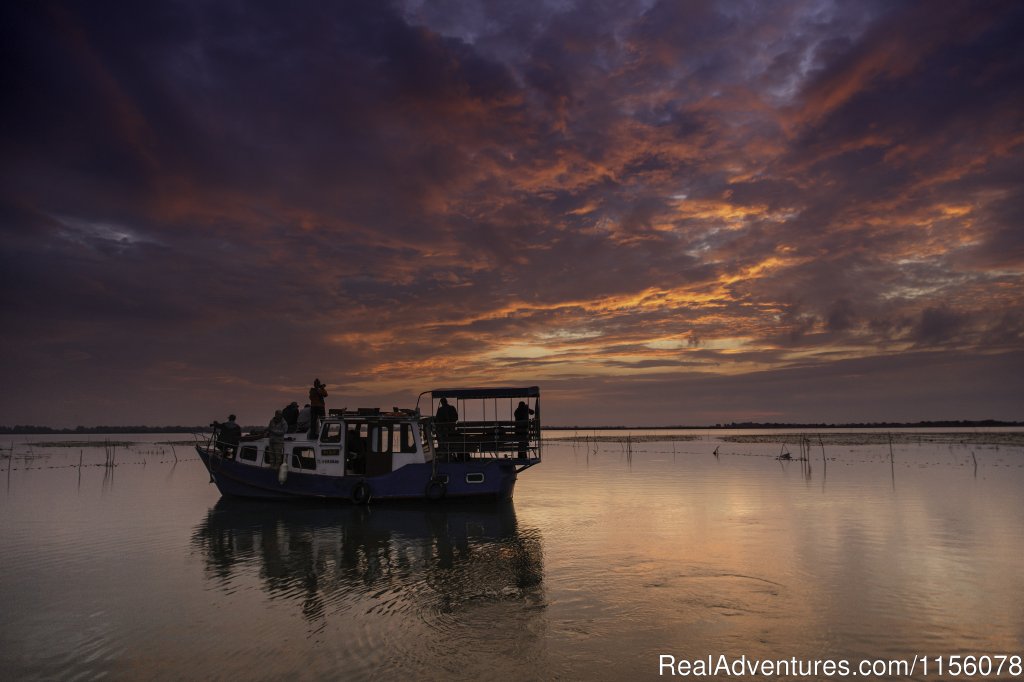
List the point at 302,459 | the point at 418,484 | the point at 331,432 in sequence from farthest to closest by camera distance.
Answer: the point at 302,459, the point at 331,432, the point at 418,484

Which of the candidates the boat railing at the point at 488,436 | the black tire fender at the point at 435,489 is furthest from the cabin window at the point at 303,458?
the boat railing at the point at 488,436

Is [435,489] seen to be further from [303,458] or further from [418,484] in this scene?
[303,458]

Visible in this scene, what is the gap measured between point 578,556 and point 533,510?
1029 centimetres

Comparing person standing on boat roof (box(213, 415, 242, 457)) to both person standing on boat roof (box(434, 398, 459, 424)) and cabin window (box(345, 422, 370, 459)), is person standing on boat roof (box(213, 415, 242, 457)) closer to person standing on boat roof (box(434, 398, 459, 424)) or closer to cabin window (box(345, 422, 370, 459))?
cabin window (box(345, 422, 370, 459))

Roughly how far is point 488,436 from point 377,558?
34.8 feet

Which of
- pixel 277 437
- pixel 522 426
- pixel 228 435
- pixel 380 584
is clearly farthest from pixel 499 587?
pixel 228 435

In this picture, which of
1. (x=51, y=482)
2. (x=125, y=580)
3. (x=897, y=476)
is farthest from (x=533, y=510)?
(x=51, y=482)

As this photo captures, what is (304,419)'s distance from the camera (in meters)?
29.3

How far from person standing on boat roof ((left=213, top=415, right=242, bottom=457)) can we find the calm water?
11.8 feet

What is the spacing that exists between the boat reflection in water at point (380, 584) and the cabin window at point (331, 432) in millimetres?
4218

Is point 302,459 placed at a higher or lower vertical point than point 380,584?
higher

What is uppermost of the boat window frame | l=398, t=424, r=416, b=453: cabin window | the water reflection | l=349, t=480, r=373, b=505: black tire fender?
l=398, t=424, r=416, b=453: cabin window

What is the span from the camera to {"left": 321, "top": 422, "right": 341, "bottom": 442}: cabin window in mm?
28438

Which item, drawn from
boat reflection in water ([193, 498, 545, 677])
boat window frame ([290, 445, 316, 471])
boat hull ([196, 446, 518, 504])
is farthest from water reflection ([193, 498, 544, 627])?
boat window frame ([290, 445, 316, 471])
